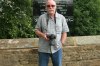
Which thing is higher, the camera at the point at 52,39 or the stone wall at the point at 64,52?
the camera at the point at 52,39

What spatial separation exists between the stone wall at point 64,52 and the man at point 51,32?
108cm

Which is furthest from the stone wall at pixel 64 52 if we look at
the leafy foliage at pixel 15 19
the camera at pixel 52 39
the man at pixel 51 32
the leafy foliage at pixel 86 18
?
the camera at pixel 52 39

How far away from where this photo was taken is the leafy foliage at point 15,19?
24.7 feet

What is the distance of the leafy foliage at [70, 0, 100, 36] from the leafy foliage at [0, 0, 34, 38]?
1.12 meters

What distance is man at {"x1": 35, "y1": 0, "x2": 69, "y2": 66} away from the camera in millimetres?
5797

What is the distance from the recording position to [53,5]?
5766mm

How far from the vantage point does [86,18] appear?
8125mm

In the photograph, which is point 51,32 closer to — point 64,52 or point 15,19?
point 64,52

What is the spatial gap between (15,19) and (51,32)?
6.51 feet

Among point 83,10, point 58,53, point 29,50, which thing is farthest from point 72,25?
point 58,53

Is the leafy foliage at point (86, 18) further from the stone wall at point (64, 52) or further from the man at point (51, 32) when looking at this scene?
the man at point (51, 32)

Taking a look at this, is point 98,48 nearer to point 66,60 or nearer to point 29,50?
point 66,60

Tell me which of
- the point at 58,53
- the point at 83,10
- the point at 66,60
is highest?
the point at 83,10

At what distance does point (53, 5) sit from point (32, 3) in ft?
7.14
